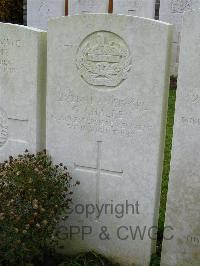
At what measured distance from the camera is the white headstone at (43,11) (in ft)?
38.9

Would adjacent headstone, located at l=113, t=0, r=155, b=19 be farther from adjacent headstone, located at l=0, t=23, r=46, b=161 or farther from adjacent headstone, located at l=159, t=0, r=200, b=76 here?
adjacent headstone, located at l=0, t=23, r=46, b=161

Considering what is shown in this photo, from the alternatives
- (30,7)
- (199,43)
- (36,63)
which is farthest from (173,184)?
(30,7)

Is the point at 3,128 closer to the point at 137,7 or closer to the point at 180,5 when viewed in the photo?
the point at 137,7

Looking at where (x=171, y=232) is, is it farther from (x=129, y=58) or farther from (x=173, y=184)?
(x=129, y=58)

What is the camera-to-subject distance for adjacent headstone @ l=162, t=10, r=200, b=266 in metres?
3.33

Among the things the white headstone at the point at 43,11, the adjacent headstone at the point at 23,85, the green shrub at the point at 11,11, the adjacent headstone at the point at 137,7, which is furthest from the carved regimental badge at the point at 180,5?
the adjacent headstone at the point at 23,85

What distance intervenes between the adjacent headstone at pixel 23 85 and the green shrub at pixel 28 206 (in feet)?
1.02

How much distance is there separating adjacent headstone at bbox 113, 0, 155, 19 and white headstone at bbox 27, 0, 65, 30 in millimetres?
1591

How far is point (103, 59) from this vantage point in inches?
142

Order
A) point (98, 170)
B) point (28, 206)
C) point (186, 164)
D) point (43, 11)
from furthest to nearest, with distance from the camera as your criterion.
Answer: point (43, 11), point (98, 170), point (186, 164), point (28, 206)

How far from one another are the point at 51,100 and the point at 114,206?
3.31 feet

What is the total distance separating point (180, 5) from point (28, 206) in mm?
8343

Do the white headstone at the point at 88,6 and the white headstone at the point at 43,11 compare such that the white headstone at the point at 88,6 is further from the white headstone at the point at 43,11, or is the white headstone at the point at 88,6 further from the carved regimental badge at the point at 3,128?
the carved regimental badge at the point at 3,128

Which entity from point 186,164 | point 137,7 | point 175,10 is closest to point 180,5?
point 175,10
